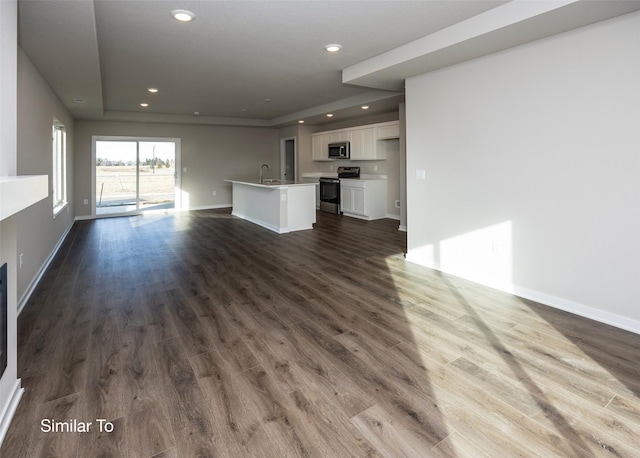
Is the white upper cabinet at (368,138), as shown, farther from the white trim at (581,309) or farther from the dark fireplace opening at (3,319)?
the dark fireplace opening at (3,319)

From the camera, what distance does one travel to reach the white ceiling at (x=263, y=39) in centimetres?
277

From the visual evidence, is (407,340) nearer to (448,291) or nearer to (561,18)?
(448,291)

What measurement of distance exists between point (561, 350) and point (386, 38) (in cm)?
308

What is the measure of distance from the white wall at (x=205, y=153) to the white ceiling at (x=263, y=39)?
2553 millimetres

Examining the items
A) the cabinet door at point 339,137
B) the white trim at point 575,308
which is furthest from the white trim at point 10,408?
the cabinet door at point 339,137

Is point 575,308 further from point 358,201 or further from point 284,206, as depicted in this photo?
point 358,201

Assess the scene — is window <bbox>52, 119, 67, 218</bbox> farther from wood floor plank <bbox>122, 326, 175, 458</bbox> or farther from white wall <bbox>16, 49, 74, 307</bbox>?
wood floor plank <bbox>122, 326, 175, 458</bbox>

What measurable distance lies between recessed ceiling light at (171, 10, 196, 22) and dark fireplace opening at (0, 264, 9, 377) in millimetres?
2356

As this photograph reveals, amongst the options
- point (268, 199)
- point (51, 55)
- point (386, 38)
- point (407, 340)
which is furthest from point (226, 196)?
point (407, 340)

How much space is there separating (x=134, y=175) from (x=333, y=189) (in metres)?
4.86

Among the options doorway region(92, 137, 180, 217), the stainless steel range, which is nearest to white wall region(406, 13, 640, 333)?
the stainless steel range

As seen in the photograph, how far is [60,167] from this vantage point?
248 inches

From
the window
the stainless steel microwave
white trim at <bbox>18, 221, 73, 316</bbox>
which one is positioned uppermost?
the stainless steel microwave

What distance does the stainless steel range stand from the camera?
8672 millimetres
